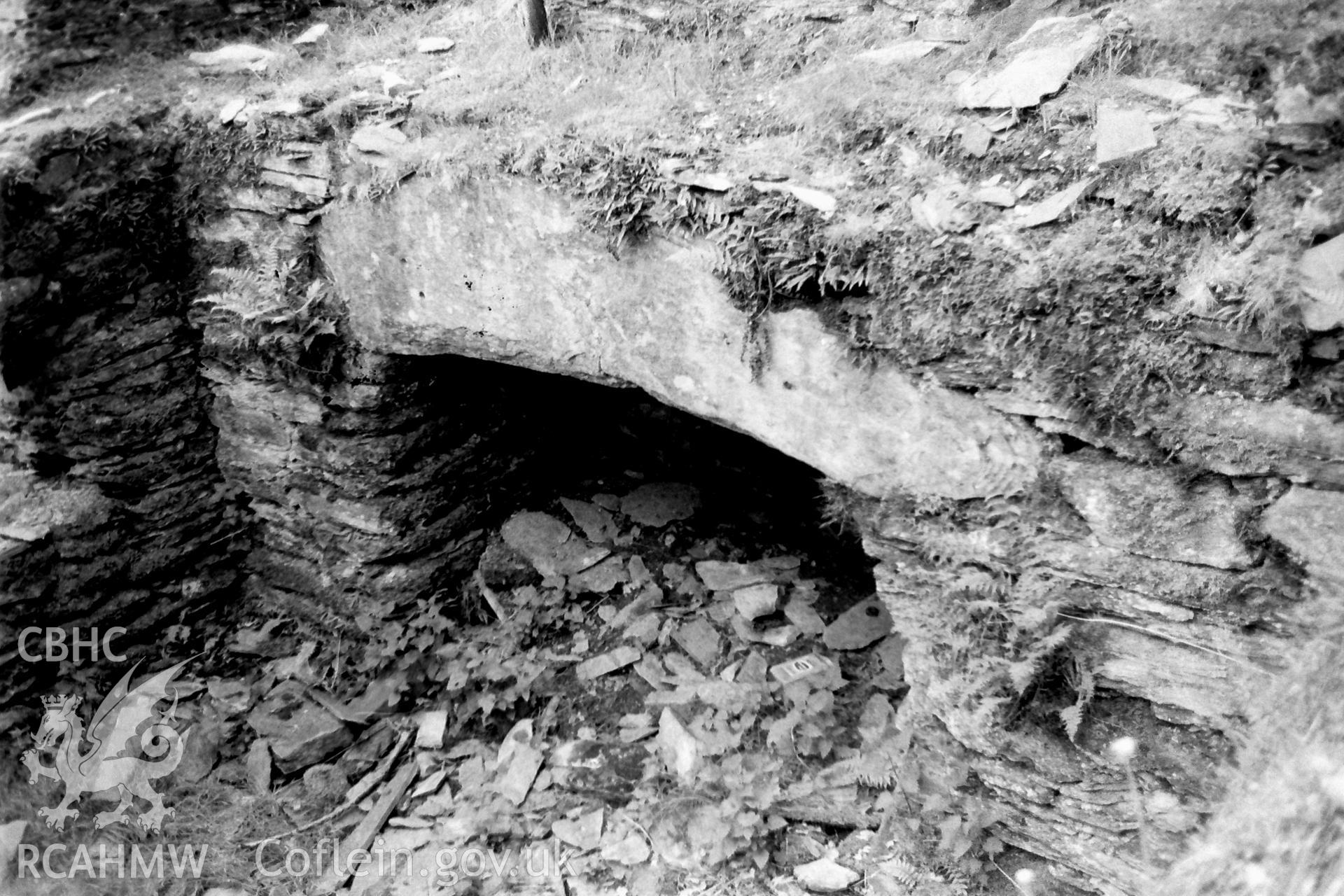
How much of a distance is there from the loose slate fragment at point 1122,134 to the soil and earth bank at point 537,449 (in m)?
0.19

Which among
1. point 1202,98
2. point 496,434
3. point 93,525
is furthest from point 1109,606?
point 93,525

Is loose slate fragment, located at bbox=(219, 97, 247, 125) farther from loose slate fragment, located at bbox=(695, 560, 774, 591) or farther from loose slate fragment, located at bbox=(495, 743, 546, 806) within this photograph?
loose slate fragment, located at bbox=(495, 743, 546, 806)

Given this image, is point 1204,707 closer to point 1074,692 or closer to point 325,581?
point 1074,692

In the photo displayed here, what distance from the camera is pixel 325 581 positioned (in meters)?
4.58

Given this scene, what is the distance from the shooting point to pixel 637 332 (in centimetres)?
302

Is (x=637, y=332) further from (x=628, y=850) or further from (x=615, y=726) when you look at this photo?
(x=628, y=850)

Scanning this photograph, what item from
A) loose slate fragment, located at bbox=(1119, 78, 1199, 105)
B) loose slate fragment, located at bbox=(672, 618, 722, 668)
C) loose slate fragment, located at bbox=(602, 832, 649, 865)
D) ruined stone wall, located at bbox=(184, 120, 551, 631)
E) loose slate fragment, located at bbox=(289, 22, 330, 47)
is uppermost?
loose slate fragment, located at bbox=(289, 22, 330, 47)

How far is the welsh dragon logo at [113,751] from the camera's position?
158 inches

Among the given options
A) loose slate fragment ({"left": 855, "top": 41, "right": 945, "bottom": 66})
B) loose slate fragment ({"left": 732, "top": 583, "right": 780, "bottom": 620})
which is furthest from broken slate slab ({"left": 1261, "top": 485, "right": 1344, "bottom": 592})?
loose slate fragment ({"left": 732, "top": 583, "right": 780, "bottom": 620})

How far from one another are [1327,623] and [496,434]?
353 centimetres

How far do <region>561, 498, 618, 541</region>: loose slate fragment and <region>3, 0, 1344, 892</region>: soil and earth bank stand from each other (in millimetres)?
326

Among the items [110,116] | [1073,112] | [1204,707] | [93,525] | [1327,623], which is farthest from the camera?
[93,525]

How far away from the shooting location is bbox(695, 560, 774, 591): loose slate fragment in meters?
4.17

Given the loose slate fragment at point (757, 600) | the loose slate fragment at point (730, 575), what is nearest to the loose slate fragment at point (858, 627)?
the loose slate fragment at point (757, 600)
